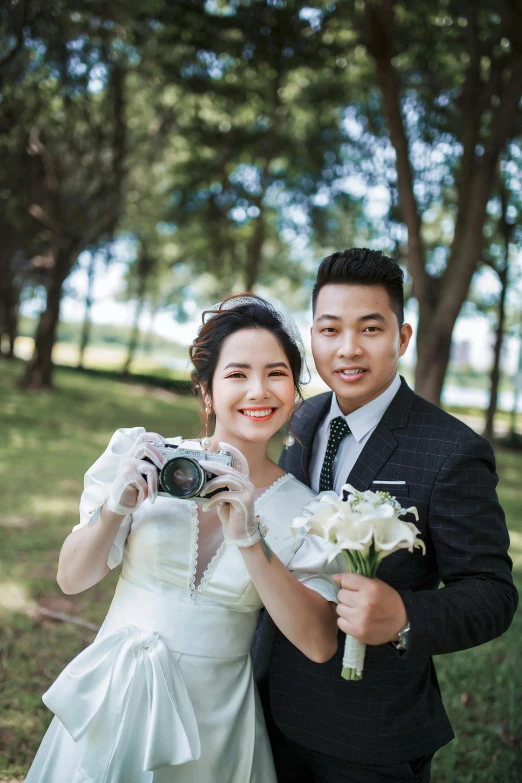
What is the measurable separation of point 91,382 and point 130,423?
364 inches

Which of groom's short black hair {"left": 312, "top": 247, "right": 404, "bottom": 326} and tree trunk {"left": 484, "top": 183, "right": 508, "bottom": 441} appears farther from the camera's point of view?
tree trunk {"left": 484, "top": 183, "right": 508, "bottom": 441}

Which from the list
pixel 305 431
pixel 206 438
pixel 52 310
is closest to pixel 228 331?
pixel 206 438

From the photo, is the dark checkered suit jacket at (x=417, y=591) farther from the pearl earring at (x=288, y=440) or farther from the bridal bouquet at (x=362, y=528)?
the pearl earring at (x=288, y=440)

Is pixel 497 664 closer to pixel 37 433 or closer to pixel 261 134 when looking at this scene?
pixel 37 433

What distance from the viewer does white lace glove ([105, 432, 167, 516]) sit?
197cm

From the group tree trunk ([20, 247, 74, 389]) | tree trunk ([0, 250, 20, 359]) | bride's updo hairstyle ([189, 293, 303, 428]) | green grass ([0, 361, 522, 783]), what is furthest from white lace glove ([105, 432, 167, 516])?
tree trunk ([0, 250, 20, 359])

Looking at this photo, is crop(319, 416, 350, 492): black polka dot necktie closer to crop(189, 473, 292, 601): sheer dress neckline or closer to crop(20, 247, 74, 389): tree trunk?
crop(189, 473, 292, 601): sheer dress neckline

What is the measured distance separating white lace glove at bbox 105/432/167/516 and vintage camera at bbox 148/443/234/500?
27 millimetres

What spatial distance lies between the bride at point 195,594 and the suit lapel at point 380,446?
22 cm

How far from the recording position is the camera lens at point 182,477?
1.91 metres

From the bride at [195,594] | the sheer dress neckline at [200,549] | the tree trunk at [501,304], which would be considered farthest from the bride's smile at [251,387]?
the tree trunk at [501,304]

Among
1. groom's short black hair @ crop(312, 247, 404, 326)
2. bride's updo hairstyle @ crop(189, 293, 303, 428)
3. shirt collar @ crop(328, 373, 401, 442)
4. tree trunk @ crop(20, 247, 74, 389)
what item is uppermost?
tree trunk @ crop(20, 247, 74, 389)

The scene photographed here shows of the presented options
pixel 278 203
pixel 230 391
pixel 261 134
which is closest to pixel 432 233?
pixel 278 203

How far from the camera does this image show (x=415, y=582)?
2375mm
